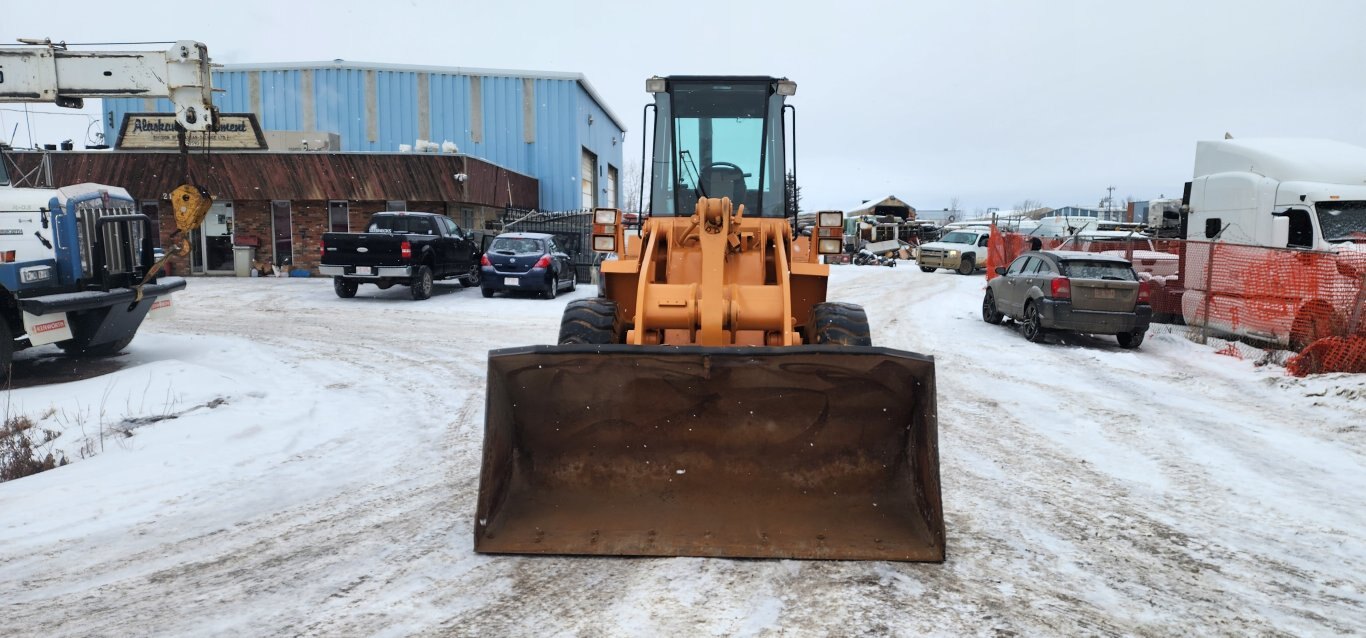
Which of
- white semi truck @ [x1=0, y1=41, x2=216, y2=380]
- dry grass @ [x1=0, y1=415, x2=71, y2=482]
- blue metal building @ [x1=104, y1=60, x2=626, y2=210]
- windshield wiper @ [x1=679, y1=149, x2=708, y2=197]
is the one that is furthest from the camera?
blue metal building @ [x1=104, y1=60, x2=626, y2=210]

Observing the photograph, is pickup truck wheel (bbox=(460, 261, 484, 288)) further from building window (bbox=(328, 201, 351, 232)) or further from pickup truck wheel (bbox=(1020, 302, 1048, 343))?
pickup truck wheel (bbox=(1020, 302, 1048, 343))

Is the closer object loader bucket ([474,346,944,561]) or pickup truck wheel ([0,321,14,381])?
loader bucket ([474,346,944,561])

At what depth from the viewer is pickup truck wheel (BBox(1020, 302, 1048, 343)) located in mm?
13352

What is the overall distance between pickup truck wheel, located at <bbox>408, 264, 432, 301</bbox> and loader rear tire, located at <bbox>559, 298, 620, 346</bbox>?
13040mm

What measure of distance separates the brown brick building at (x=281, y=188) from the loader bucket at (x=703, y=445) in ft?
68.7

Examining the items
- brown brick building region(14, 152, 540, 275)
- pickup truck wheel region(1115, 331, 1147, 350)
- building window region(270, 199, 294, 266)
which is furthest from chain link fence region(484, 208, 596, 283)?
pickup truck wheel region(1115, 331, 1147, 350)

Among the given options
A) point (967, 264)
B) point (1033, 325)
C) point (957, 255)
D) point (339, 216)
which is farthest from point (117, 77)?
point (967, 264)

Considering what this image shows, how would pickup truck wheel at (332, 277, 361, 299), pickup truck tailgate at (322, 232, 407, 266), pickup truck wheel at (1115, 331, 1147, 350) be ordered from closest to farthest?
pickup truck wheel at (1115, 331, 1147, 350)
pickup truck tailgate at (322, 232, 407, 266)
pickup truck wheel at (332, 277, 361, 299)

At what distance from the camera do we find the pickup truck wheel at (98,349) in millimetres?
10297

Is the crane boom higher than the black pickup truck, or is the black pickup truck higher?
the crane boom

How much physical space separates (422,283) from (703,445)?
15458 mm

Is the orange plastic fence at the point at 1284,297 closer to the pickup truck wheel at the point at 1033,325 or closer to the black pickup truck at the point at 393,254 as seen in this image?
the pickup truck wheel at the point at 1033,325

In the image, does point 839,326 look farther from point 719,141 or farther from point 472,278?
point 472,278

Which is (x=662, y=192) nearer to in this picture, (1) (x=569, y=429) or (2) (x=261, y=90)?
(1) (x=569, y=429)
